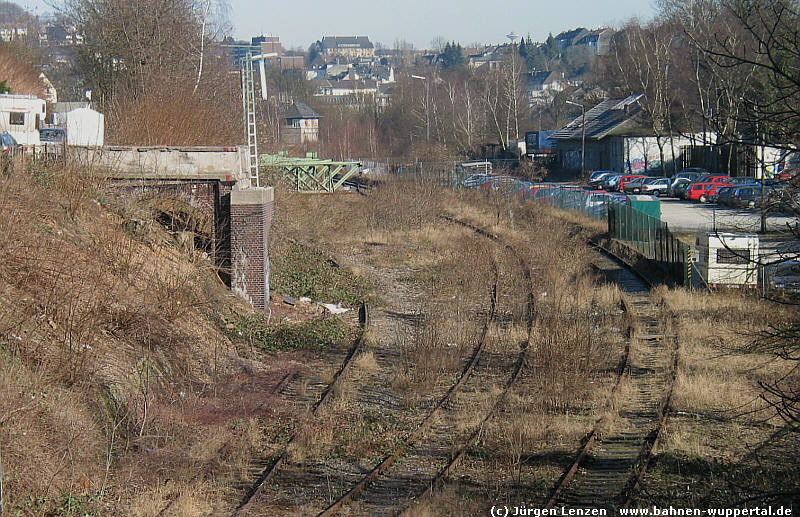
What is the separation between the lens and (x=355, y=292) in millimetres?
21750

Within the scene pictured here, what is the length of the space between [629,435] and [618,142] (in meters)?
56.8

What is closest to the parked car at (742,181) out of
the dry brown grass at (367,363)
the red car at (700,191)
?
the red car at (700,191)

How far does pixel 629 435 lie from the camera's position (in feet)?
36.7

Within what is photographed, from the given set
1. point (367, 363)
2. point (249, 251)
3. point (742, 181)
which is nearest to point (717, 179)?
point (742, 181)

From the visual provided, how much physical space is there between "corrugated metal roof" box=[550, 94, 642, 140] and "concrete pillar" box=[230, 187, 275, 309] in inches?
2043

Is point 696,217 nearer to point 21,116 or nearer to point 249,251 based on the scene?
point 249,251

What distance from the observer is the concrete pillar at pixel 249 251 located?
62.0 ft

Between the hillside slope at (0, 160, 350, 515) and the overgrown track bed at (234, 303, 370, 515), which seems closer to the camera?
the hillside slope at (0, 160, 350, 515)

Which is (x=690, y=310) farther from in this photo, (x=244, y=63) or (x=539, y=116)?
(x=539, y=116)

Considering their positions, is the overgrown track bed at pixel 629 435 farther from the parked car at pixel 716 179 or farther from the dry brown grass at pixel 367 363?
the parked car at pixel 716 179

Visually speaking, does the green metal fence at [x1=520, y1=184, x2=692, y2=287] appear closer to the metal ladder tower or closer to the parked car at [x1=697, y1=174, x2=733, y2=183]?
the metal ladder tower

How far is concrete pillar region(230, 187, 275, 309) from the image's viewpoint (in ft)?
62.0

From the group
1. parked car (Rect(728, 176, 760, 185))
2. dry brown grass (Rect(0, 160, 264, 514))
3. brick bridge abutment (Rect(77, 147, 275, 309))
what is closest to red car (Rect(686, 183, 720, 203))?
parked car (Rect(728, 176, 760, 185))

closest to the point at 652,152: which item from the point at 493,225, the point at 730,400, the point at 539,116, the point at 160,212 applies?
the point at 493,225
